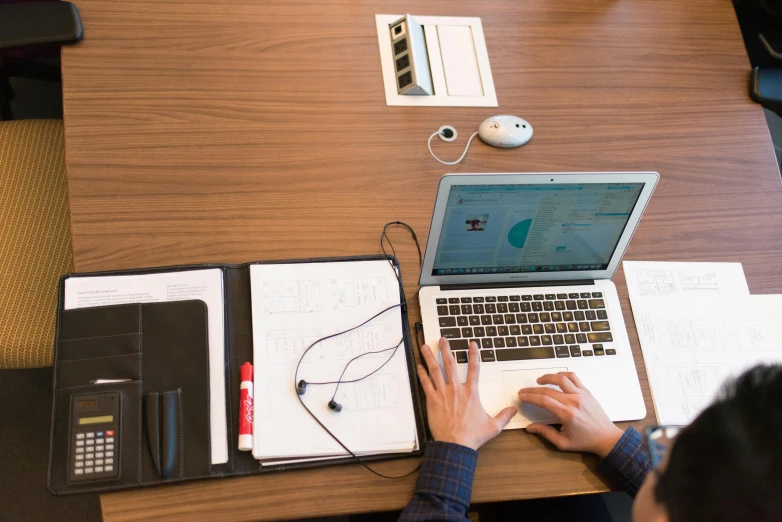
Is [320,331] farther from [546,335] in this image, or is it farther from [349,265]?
[546,335]

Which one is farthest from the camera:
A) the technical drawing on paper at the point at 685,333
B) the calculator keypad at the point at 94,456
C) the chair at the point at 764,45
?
the chair at the point at 764,45

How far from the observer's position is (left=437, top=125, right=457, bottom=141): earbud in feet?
3.73

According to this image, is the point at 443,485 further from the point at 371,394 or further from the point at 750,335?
the point at 750,335

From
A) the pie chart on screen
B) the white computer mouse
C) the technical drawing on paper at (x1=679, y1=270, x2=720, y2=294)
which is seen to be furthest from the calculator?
the technical drawing on paper at (x1=679, y1=270, x2=720, y2=294)

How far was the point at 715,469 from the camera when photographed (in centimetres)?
59

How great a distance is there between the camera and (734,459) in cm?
59

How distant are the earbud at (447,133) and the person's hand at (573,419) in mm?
492

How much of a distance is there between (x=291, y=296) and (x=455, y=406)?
1.03ft

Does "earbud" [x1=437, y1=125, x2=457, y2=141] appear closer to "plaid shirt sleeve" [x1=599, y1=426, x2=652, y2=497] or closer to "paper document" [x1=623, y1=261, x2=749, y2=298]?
"paper document" [x1=623, y1=261, x2=749, y2=298]

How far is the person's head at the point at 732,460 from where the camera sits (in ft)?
1.89

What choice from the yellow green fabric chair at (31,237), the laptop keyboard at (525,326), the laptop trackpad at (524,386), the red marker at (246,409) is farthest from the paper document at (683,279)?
the yellow green fabric chair at (31,237)

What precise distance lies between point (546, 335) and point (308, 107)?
2.02ft

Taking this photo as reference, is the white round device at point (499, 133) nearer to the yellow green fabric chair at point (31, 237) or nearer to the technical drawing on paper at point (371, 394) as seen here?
the technical drawing on paper at point (371, 394)

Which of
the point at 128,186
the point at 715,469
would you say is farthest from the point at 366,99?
the point at 715,469
